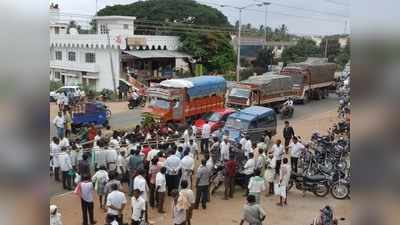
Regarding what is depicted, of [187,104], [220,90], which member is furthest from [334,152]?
[220,90]

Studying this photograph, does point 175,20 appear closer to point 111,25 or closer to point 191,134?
point 111,25

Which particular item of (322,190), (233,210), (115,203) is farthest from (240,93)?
(115,203)

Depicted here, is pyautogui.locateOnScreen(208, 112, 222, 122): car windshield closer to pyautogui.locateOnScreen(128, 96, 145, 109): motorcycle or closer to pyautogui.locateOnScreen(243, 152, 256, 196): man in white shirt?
pyautogui.locateOnScreen(243, 152, 256, 196): man in white shirt

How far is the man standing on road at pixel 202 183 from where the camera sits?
10.2 metres

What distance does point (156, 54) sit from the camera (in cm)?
3544

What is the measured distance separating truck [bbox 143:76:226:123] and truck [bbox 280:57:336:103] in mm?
8681

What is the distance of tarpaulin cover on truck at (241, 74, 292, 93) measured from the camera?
928 inches

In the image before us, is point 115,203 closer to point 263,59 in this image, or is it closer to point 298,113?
point 298,113

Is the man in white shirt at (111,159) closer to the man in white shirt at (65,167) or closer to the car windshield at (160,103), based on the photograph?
the man in white shirt at (65,167)

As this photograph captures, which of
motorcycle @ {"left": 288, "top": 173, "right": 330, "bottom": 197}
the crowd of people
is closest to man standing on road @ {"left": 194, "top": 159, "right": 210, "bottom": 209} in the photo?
the crowd of people

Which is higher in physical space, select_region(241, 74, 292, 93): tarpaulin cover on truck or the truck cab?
select_region(241, 74, 292, 93): tarpaulin cover on truck
